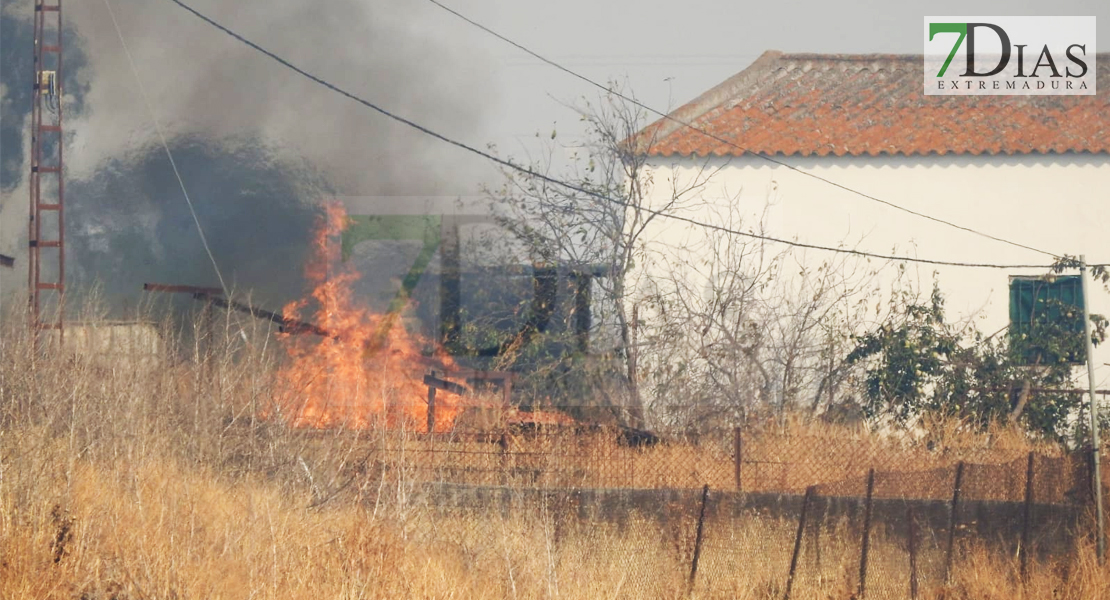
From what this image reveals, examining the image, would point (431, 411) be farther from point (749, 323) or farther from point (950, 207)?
point (950, 207)

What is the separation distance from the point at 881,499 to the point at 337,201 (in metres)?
9.83

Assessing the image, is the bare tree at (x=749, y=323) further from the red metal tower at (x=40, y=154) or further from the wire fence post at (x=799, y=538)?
the red metal tower at (x=40, y=154)

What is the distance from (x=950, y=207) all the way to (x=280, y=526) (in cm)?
1103

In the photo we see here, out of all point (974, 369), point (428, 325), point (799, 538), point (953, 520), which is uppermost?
point (428, 325)

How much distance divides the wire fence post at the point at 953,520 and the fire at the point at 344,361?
588cm

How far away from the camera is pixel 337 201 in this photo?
16484mm

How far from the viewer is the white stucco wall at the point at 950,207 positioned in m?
15.2

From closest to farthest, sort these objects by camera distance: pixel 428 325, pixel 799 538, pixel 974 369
→ pixel 799 538 < pixel 974 369 < pixel 428 325

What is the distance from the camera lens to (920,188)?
15250 millimetres

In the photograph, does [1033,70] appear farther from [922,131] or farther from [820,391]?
[820,391]

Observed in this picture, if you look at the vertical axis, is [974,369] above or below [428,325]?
below

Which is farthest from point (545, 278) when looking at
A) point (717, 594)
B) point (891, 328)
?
point (717, 594)

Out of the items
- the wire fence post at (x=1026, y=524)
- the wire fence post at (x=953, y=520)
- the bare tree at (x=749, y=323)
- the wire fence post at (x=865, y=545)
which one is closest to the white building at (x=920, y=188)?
the bare tree at (x=749, y=323)

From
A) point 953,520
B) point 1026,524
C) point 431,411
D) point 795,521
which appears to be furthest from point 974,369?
point 431,411
